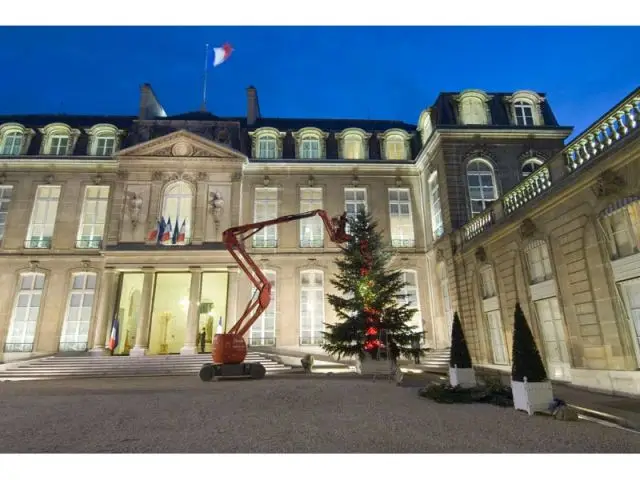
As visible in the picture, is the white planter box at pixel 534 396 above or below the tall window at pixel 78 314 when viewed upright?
below

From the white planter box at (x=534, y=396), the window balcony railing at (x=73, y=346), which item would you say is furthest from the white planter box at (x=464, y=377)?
the window balcony railing at (x=73, y=346)

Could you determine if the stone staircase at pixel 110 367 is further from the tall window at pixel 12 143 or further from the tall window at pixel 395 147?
the tall window at pixel 395 147

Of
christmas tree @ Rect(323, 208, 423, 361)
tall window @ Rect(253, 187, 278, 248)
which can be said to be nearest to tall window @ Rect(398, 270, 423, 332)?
christmas tree @ Rect(323, 208, 423, 361)

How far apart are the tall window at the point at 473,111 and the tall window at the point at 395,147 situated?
3.82 m

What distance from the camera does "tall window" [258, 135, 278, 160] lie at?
20.0 meters

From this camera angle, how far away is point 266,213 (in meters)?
19.0

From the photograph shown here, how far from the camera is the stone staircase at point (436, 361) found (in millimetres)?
12903

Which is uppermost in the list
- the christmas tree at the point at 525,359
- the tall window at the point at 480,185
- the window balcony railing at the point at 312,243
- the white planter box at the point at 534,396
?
the tall window at the point at 480,185

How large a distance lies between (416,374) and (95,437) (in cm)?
1039

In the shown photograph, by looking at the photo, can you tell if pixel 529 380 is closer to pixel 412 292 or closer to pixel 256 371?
pixel 256 371

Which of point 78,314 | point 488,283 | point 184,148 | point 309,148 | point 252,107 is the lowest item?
point 78,314

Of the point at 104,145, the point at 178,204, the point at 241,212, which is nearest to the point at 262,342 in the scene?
the point at 241,212

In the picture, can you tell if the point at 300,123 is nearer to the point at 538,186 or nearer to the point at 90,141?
the point at 90,141

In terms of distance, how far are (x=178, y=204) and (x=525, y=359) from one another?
1711 cm
